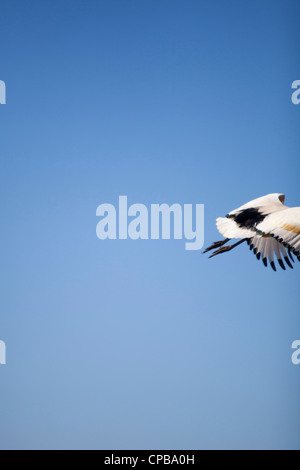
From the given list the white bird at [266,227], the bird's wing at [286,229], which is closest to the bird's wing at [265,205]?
the white bird at [266,227]

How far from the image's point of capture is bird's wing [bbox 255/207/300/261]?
2.44 m

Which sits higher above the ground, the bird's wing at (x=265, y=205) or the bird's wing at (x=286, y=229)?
the bird's wing at (x=265, y=205)

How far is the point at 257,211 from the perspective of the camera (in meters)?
2.79

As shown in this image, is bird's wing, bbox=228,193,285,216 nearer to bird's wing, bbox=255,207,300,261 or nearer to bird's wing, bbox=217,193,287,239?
bird's wing, bbox=217,193,287,239

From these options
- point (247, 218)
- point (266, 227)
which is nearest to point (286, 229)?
point (266, 227)

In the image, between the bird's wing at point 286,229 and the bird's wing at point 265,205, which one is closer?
the bird's wing at point 286,229

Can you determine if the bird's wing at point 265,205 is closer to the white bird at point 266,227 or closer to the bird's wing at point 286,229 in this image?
the white bird at point 266,227

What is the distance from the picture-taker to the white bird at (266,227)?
245 cm

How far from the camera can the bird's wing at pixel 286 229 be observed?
2.44 m

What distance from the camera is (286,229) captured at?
246 cm
